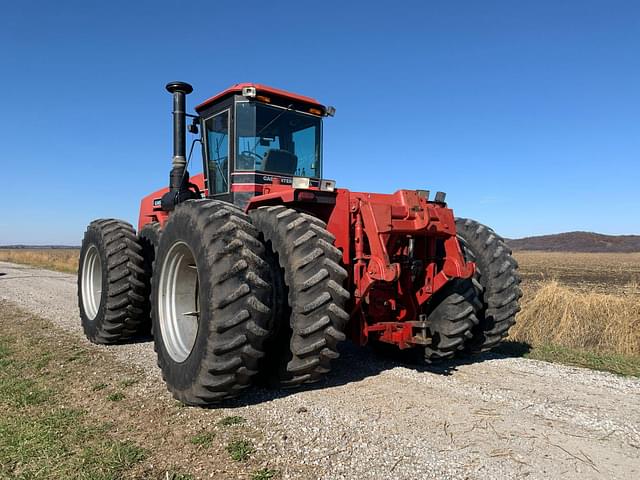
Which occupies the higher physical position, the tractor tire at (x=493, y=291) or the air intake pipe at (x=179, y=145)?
the air intake pipe at (x=179, y=145)

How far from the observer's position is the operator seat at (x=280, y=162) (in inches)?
253

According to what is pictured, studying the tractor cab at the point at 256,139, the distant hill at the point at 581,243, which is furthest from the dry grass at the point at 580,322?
the distant hill at the point at 581,243

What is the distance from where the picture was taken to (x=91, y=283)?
26.7 feet

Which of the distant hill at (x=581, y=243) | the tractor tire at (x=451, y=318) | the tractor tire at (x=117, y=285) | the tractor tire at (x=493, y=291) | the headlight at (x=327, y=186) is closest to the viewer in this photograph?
the headlight at (x=327, y=186)

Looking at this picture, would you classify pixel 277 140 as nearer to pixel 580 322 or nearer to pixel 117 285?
pixel 117 285

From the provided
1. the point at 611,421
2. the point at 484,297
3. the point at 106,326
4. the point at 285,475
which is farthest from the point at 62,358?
the point at 611,421

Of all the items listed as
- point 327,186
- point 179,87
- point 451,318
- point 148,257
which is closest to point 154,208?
point 148,257

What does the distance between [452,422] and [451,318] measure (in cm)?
148

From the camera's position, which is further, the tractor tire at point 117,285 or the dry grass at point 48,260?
the dry grass at point 48,260

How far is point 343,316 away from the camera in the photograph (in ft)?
14.6

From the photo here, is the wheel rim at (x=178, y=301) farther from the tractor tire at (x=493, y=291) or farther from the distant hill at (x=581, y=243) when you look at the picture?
the distant hill at (x=581, y=243)

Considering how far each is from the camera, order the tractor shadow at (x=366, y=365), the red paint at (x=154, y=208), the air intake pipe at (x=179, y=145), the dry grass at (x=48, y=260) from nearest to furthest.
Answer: the tractor shadow at (x=366, y=365)
the air intake pipe at (x=179, y=145)
the red paint at (x=154, y=208)
the dry grass at (x=48, y=260)

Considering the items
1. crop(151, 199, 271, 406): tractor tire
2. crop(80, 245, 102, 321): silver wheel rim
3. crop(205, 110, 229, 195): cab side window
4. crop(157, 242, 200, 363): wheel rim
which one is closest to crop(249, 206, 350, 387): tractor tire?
crop(151, 199, 271, 406): tractor tire

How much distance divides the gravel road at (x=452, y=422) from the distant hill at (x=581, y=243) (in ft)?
389
